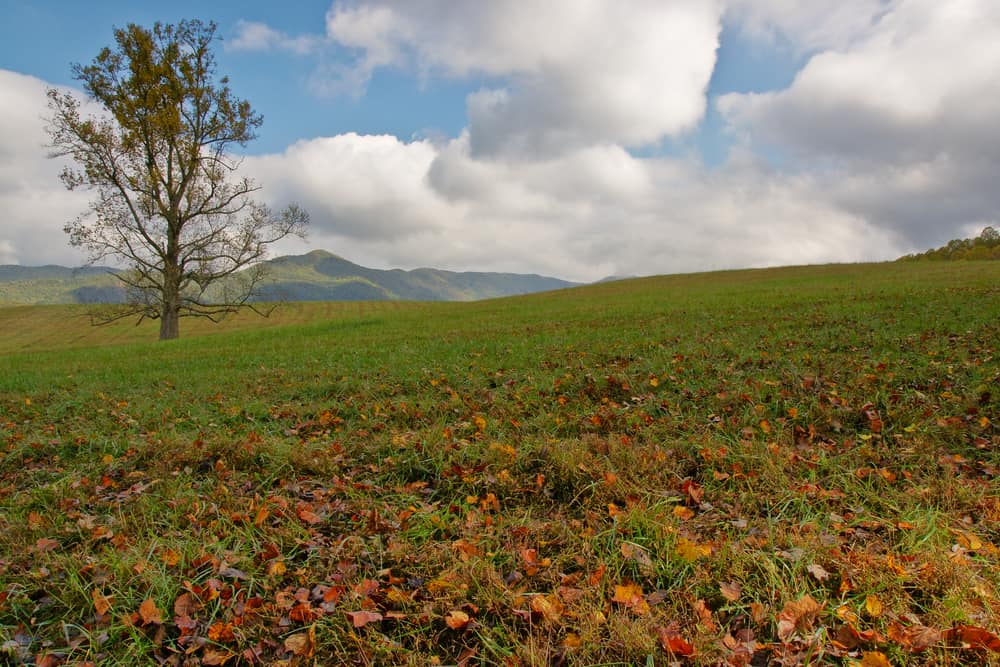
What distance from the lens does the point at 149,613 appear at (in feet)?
9.31

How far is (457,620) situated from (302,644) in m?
0.83

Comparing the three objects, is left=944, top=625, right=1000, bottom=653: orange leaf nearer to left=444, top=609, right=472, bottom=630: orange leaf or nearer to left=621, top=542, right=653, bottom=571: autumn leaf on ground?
left=621, top=542, right=653, bottom=571: autumn leaf on ground

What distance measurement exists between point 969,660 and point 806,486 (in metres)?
1.81

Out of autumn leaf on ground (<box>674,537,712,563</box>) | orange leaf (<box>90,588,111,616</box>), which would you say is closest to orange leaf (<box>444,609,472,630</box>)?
autumn leaf on ground (<box>674,537,712,563</box>)

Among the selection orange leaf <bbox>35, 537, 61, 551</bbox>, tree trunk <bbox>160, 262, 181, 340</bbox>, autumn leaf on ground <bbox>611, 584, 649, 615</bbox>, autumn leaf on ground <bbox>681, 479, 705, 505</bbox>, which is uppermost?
tree trunk <bbox>160, 262, 181, 340</bbox>

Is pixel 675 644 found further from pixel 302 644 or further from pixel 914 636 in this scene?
pixel 302 644

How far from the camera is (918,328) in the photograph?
1005 centimetres

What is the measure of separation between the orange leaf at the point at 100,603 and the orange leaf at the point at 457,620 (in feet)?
6.62

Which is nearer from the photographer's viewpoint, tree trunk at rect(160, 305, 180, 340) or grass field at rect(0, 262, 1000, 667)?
grass field at rect(0, 262, 1000, 667)

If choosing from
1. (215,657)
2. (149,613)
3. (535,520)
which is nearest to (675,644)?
(535,520)

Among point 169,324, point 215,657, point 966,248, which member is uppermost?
point 966,248

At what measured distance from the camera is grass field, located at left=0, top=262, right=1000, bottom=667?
2.63 m

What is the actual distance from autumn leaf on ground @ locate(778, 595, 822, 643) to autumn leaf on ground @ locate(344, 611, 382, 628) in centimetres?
210

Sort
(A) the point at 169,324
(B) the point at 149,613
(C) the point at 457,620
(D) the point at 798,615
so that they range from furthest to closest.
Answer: (A) the point at 169,324 < (B) the point at 149,613 < (C) the point at 457,620 < (D) the point at 798,615
